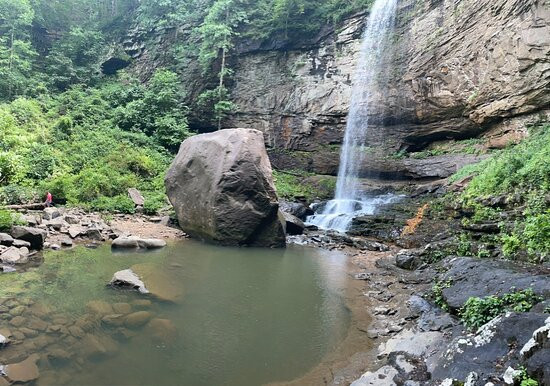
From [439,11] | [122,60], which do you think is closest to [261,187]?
[439,11]

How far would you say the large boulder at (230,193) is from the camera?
12.7m

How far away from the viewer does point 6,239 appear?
9.11 meters

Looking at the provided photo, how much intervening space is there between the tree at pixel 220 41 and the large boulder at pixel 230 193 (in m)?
12.7

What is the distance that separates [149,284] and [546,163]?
10139 millimetres

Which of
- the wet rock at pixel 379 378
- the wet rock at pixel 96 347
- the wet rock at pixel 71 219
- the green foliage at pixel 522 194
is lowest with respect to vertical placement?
the wet rock at pixel 71 219

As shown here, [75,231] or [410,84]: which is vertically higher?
[410,84]

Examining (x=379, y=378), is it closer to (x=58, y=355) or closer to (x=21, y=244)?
(x=58, y=355)

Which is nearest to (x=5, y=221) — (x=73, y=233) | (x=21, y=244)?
(x=21, y=244)

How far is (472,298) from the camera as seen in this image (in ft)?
17.4

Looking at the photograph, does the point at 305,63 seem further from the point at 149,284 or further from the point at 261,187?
the point at 149,284

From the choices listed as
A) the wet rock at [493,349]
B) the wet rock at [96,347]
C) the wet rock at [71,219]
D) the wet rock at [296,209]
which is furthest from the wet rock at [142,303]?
the wet rock at [296,209]

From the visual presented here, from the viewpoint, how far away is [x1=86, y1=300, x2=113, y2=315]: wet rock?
20.3ft

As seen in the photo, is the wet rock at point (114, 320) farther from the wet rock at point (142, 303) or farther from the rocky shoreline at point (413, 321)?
the wet rock at point (142, 303)

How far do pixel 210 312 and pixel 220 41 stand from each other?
77.9 feet
